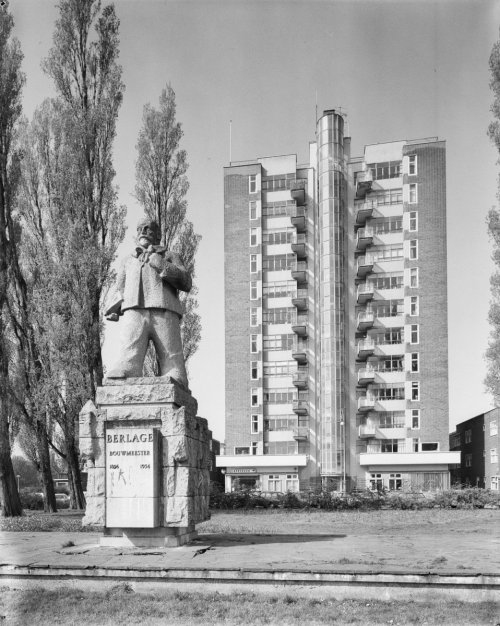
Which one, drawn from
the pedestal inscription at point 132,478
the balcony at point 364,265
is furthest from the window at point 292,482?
the pedestal inscription at point 132,478

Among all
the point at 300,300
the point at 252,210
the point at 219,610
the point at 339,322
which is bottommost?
the point at 219,610

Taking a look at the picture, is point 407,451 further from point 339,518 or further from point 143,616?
point 143,616

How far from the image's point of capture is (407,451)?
55.7 m

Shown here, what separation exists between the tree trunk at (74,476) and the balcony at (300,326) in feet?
105

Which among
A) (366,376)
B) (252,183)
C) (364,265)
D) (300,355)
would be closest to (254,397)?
(300,355)

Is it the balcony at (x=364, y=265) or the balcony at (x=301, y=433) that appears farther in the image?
the balcony at (x=364, y=265)

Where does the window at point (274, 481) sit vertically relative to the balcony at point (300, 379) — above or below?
below

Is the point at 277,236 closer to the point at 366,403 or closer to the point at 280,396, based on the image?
the point at 280,396

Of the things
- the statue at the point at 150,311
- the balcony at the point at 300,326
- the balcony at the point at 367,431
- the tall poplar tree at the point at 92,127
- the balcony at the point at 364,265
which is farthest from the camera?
the balcony at the point at 300,326

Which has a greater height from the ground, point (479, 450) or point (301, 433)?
point (301, 433)

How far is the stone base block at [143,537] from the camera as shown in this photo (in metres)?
9.84

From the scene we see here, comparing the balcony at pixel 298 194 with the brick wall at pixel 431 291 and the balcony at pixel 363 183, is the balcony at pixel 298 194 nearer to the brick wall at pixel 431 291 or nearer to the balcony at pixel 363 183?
the balcony at pixel 363 183

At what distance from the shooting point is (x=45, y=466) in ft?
84.5

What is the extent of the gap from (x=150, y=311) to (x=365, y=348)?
4755 centimetres
